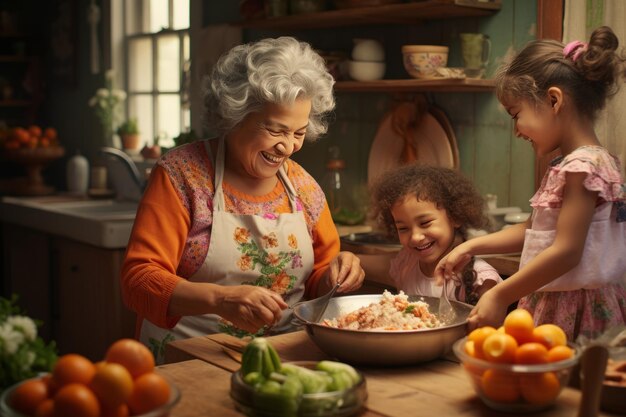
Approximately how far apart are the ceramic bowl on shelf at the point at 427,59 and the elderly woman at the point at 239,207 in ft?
3.17

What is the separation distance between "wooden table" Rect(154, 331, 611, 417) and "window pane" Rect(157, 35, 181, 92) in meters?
3.55

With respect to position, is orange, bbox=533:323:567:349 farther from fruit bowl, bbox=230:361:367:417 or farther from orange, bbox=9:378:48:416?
orange, bbox=9:378:48:416

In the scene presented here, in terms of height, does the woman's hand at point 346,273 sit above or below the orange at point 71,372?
below

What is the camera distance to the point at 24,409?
3.76 feet

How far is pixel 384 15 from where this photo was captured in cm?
336

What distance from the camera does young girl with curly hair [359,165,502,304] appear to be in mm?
2326

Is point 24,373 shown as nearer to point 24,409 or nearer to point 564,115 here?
point 24,409

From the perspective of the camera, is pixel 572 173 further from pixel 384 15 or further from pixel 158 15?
pixel 158 15

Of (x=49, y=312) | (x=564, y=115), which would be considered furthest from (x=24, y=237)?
(x=564, y=115)

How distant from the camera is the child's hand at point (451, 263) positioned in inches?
75.5

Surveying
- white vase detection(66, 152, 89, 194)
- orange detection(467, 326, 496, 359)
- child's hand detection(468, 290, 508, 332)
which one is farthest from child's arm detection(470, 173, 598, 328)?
white vase detection(66, 152, 89, 194)

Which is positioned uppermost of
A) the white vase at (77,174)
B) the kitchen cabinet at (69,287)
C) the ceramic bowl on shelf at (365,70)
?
the ceramic bowl on shelf at (365,70)

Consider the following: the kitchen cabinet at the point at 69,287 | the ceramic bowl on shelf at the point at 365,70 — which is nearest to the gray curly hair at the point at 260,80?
the ceramic bowl on shelf at the point at 365,70

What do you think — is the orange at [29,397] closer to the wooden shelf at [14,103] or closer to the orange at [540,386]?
the orange at [540,386]
